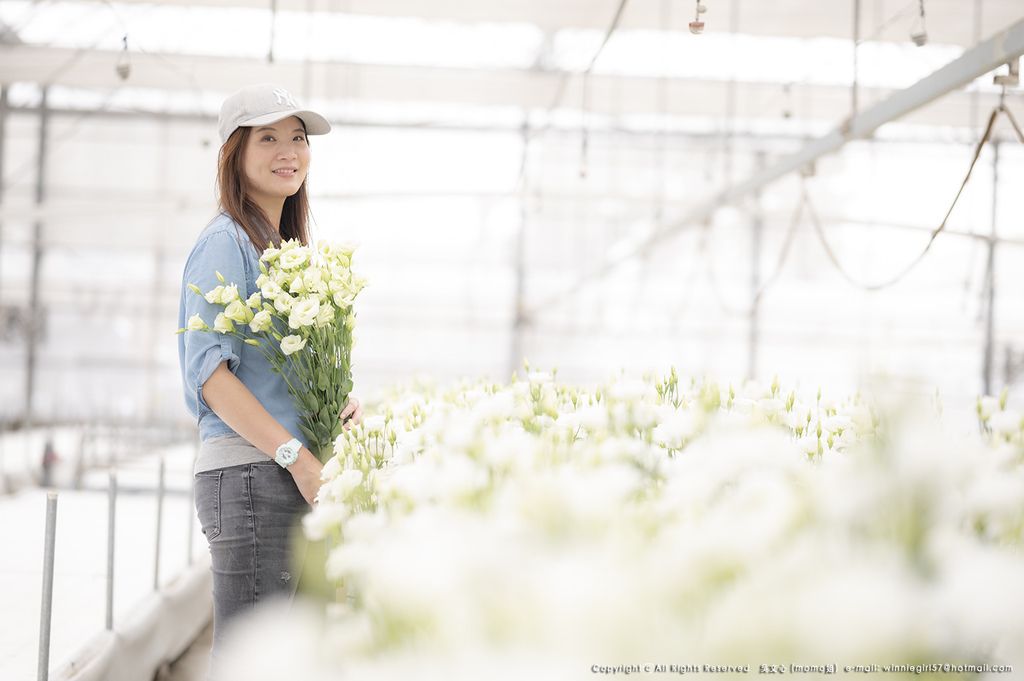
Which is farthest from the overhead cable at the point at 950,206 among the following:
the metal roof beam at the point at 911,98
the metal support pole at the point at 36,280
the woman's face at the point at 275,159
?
the metal support pole at the point at 36,280

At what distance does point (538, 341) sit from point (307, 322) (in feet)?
30.5

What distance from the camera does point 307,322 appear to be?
3.51 feet

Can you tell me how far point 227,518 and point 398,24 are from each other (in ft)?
24.2

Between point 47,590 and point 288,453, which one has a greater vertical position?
point 288,453

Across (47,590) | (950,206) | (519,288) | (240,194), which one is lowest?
(47,590)

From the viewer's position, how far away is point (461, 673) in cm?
39

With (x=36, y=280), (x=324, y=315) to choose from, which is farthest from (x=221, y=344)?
(x=36, y=280)

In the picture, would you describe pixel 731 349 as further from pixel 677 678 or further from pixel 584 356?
pixel 677 678

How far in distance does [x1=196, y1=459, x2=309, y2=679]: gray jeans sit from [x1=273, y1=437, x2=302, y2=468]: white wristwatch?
0.25 ft

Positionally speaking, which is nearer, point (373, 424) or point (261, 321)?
point (373, 424)

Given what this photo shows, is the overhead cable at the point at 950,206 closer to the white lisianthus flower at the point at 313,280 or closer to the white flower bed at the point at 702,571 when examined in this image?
the white lisianthus flower at the point at 313,280

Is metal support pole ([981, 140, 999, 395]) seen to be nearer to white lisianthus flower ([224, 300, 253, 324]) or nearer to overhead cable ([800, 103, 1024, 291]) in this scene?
overhead cable ([800, 103, 1024, 291])

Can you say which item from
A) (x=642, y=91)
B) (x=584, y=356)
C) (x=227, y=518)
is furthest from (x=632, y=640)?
(x=584, y=356)

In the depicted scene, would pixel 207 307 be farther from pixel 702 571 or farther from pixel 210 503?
pixel 702 571
